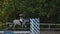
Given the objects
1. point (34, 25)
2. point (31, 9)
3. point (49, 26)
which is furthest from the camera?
point (49, 26)

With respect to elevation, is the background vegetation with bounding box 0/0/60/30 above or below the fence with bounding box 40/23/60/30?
above

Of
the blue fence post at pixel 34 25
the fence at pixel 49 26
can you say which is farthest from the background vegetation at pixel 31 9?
the blue fence post at pixel 34 25

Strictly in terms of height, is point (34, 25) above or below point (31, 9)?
below

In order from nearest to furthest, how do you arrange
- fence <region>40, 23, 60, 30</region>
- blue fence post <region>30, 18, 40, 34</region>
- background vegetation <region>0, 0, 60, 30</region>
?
blue fence post <region>30, 18, 40, 34</region> < background vegetation <region>0, 0, 60, 30</region> < fence <region>40, 23, 60, 30</region>

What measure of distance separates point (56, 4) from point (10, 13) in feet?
7.73

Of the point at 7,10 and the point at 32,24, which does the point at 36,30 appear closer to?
the point at 32,24

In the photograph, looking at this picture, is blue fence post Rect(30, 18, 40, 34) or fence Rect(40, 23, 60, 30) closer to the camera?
blue fence post Rect(30, 18, 40, 34)

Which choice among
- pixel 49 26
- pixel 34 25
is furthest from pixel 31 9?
pixel 34 25

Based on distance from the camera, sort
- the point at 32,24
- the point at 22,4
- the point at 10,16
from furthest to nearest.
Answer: the point at 10,16 → the point at 22,4 → the point at 32,24

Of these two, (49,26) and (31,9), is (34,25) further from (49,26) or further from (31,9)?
(49,26)

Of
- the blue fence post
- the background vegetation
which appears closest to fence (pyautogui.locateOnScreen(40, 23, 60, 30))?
the background vegetation

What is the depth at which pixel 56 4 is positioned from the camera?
10305mm

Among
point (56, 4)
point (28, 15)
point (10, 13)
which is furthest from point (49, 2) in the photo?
point (10, 13)

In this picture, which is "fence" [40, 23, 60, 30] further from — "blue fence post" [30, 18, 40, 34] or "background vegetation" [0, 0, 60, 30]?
"blue fence post" [30, 18, 40, 34]
